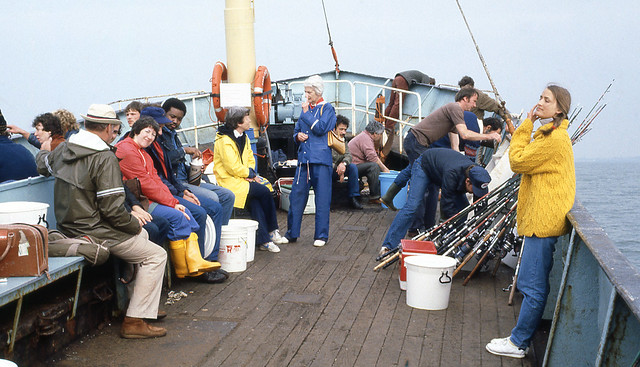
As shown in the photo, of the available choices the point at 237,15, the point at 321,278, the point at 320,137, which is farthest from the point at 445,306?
the point at 237,15

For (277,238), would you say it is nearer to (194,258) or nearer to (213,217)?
(213,217)

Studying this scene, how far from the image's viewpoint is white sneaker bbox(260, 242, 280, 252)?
6.89 metres

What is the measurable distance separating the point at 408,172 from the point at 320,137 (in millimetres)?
1189

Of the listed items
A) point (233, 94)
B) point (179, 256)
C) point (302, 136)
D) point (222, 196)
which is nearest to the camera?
point (179, 256)

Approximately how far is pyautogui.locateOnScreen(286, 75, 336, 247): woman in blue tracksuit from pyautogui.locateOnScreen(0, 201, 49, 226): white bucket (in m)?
3.10

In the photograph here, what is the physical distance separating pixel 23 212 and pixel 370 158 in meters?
5.92

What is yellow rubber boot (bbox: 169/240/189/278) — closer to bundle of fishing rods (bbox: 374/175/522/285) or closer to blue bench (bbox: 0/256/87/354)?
blue bench (bbox: 0/256/87/354)

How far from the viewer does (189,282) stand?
5762mm

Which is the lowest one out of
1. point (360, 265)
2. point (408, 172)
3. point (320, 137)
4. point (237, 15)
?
point (360, 265)

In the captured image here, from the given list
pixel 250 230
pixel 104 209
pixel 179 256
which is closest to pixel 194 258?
pixel 179 256

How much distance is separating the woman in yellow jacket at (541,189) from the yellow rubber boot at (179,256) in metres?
2.74

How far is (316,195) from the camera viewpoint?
7250 millimetres

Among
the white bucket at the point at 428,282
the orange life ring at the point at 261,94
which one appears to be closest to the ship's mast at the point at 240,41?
the orange life ring at the point at 261,94

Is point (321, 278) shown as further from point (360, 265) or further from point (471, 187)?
point (471, 187)
